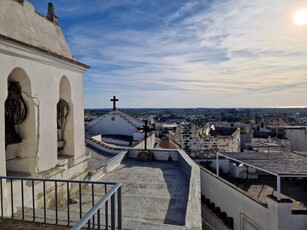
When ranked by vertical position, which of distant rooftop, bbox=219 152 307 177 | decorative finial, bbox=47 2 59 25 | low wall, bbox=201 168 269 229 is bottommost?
low wall, bbox=201 168 269 229

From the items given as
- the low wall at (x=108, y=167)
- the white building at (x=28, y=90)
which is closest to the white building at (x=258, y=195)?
the low wall at (x=108, y=167)

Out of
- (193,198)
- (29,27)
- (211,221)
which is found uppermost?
(29,27)

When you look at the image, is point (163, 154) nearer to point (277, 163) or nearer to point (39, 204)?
point (277, 163)

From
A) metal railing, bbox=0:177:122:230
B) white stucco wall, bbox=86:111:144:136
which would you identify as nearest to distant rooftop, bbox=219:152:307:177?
metal railing, bbox=0:177:122:230

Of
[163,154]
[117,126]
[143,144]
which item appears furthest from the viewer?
[117,126]

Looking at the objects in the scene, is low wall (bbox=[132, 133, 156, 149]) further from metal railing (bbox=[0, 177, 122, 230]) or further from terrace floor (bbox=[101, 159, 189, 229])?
metal railing (bbox=[0, 177, 122, 230])

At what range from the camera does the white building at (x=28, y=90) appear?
475cm

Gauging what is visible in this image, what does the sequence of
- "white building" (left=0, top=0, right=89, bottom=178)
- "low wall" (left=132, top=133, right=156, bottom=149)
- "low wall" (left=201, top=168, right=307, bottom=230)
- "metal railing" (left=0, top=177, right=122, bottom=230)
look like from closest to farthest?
"metal railing" (left=0, top=177, right=122, bottom=230) → "white building" (left=0, top=0, right=89, bottom=178) → "low wall" (left=201, top=168, right=307, bottom=230) → "low wall" (left=132, top=133, right=156, bottom=149)

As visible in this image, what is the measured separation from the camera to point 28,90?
5.29 metres

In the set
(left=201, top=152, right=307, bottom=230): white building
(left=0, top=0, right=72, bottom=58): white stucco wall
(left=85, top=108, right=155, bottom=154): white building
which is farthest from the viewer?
(left=85, top=108, right=155, bottom=154): white building

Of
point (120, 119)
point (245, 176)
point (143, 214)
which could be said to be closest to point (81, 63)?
point (143, 214)

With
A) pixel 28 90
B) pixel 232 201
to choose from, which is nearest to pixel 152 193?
pixel 28 90

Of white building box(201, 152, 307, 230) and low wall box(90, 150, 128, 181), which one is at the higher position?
low wall box(90, 150, 128, 181)

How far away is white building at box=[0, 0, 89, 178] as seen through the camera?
4754 mm
